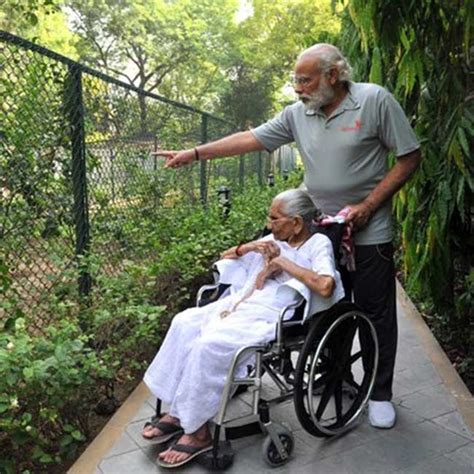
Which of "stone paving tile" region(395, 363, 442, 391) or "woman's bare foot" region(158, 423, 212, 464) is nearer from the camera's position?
"woman's bare foot" region(158, 423, 212, 464)

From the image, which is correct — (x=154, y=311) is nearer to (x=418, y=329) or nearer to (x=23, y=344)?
(x=23, y=344)

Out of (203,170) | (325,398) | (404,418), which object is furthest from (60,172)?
(203,170)

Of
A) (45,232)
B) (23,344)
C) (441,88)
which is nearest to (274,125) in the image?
(441,88)

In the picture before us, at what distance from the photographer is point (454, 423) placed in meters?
2.72

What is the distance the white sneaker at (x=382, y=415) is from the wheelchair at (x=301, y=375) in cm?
6

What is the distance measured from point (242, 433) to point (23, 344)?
3.14ft

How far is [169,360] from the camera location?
2.46 meters

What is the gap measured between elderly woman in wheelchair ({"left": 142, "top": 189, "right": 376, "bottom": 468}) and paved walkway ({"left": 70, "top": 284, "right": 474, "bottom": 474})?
9 cm

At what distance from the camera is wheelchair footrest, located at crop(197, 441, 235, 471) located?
2326mm

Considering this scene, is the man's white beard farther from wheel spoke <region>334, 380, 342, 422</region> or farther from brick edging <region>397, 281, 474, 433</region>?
brick edging <region>397, 281, 474, 433</region>

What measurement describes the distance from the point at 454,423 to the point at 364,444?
493 millimetres

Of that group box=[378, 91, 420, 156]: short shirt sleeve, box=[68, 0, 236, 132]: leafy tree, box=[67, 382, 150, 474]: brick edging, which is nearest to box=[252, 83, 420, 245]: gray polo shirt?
box=[378, 91, 420, 156]: short shirt sleeve

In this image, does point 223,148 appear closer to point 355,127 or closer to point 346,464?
point 355,127

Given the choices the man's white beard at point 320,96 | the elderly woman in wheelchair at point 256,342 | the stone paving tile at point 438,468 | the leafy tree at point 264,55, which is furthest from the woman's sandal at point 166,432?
the leafy tree at point 264,55
